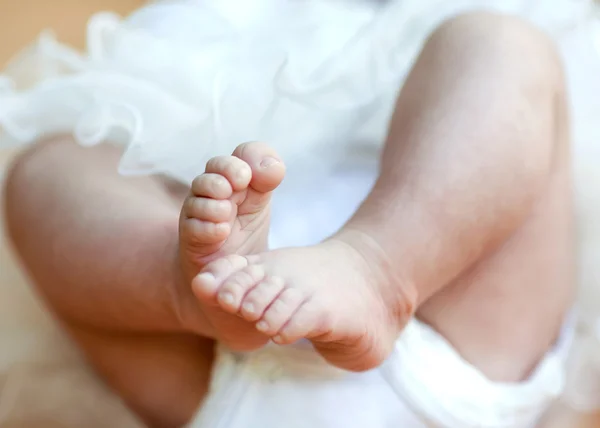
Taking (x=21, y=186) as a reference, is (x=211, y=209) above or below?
above

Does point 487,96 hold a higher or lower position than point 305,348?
higher

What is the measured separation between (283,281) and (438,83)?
210 mm

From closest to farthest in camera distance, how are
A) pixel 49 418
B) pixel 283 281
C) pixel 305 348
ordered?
1. pixel 283 281
2. pixel 305 348
3. pixel 49 418

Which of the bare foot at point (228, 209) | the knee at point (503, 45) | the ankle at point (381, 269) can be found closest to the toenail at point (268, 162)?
the bare foot at point (228, 209)

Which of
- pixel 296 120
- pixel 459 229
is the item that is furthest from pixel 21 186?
pixel 459 229

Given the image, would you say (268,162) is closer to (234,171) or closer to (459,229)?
(234,171)

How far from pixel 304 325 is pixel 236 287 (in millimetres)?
45

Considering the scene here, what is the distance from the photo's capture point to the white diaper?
19.5 inches

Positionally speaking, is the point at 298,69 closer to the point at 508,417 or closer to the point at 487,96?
the point at 487,96

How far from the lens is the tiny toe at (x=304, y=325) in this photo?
384mm

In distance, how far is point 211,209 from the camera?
0.37 m

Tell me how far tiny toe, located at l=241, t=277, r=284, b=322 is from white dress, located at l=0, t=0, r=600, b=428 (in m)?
0.13

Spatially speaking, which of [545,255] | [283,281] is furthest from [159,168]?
[545,255]

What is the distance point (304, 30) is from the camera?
68cm
